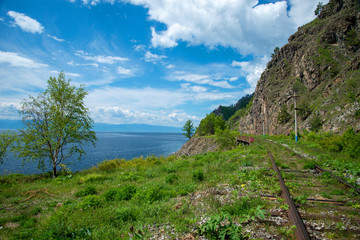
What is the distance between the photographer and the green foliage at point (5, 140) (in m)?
12.7

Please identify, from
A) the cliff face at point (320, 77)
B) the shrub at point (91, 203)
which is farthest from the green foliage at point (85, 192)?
the cliff face at point (320, 77)

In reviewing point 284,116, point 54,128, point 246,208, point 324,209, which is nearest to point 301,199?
point 324,209

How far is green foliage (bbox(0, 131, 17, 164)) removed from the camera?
12.7 m

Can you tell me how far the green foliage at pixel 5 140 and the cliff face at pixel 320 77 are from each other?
37.8 metres

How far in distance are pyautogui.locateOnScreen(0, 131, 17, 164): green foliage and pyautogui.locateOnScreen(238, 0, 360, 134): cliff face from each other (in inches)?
1487

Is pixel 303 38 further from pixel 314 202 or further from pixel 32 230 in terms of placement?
pixel 32 230

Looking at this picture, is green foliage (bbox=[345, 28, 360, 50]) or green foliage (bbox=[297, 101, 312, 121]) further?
green foliage (bbox=[345, 28, 360, 50])

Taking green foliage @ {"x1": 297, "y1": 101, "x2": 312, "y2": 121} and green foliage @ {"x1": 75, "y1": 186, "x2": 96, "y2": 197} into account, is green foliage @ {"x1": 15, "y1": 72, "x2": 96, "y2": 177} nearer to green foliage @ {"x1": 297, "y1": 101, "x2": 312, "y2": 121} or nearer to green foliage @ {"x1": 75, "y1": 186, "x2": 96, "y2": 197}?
green foliage @ {"x1": 75, "y1": 186, "x2": 96, "y2": 197}

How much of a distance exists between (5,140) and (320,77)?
6801 centimetres

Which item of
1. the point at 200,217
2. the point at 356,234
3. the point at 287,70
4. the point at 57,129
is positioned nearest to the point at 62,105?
the point at 57,129

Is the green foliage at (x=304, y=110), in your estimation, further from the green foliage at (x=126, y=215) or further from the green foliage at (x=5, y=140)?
the green foliage at (x=5, y=140)

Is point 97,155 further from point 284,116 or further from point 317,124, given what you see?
point 284,116

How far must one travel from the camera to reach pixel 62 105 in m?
15.2

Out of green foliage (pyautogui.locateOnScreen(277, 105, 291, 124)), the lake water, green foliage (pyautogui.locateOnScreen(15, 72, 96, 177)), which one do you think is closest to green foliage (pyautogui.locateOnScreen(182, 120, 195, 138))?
the lake water
